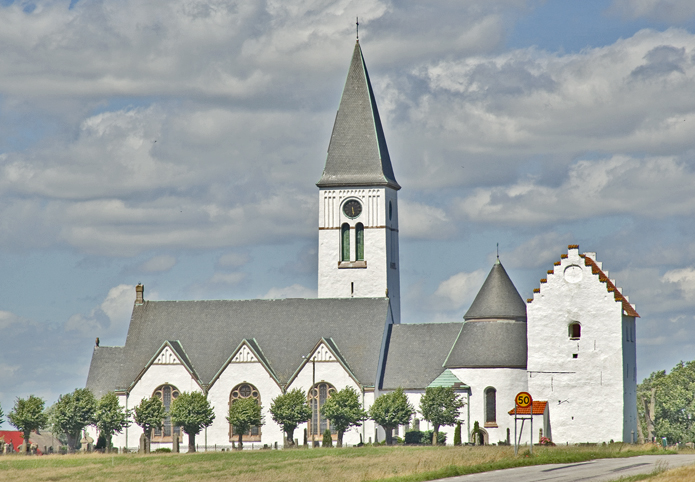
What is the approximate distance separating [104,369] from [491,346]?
1253 inches

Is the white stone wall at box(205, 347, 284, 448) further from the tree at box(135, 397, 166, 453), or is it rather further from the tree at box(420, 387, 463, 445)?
the tree at box(420, 387, 463, 445)

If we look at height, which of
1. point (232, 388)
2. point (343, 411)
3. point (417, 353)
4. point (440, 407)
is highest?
point (417, 353)

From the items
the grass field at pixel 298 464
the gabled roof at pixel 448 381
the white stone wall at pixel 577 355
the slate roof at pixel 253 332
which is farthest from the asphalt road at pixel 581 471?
the slate roof at pixel 253 332

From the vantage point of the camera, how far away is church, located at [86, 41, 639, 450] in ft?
262

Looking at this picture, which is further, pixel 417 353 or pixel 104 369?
pixel 104 369

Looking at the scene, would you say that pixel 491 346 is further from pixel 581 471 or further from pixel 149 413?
pixel 581 471

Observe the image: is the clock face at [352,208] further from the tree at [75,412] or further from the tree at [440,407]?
the tree at [75,412]

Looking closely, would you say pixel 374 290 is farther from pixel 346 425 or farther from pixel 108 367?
pixel 108 367

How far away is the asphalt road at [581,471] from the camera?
44531mm

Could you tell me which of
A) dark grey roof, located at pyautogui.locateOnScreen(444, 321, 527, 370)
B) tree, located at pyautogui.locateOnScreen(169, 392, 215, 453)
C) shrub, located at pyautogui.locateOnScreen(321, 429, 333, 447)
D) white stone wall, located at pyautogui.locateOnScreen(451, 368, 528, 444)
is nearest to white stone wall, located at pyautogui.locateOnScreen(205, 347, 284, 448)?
tree, located at pyautogui.locateOnScreen(169, 392, 215, 453)

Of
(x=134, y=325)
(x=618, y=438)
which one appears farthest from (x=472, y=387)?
(x=134, y=325)

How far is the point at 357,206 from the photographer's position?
101 metres

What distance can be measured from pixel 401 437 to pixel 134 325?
80.7 feet

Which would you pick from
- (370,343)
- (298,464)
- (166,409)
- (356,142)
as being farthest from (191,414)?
(298,464)
